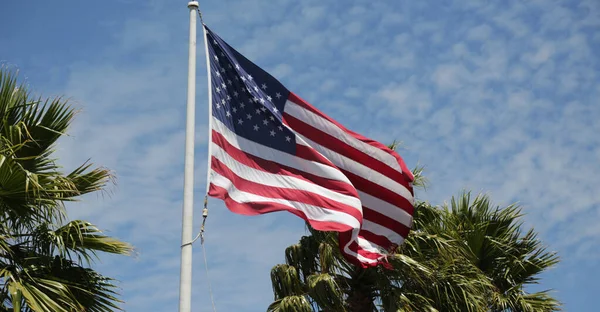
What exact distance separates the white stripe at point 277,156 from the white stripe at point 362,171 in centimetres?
50

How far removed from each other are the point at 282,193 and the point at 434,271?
4.65 meters

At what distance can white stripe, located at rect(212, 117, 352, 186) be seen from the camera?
10367 mm

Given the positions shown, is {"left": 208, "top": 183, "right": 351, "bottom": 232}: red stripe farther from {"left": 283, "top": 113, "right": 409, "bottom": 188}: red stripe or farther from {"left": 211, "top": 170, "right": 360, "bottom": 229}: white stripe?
{"left": 283, "top": 113, "right": 409, "bottom": 188}: red stripe

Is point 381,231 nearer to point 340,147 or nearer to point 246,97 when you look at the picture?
point 340,147

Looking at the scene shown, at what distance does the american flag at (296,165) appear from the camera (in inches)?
404

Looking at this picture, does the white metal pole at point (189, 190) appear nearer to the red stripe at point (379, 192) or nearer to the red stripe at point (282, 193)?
the red stripe at point (282, 193)

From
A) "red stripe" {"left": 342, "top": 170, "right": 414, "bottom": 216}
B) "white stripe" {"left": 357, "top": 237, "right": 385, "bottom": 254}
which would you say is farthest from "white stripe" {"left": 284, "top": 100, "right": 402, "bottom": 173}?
"white stripe" {"left": 357, "top": 237, "right": 385, "bottom": 254}

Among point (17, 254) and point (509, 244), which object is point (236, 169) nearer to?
point (17, 254)

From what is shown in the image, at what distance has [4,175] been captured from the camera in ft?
29.5

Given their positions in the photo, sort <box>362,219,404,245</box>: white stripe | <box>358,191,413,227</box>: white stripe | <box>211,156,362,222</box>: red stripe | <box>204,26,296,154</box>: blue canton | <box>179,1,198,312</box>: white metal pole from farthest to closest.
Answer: <box>358,191,413,227</box>: white stripe < <box>362,219,404,245</box>: white stripe < <box>204,26,296,154</box>: blue canton < <box>211,156,362,222</box>: red stripe < <box>179,1,198,312</box>: white metal pole

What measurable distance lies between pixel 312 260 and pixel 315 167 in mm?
4307

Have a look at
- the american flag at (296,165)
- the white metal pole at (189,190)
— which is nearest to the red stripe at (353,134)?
the american flag at (296,165)

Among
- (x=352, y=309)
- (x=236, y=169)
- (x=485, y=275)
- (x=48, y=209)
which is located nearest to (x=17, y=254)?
(x=48, y=209)

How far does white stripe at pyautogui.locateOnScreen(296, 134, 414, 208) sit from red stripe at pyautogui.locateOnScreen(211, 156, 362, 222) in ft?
3.07
